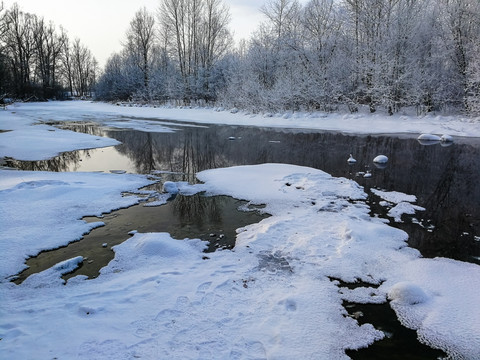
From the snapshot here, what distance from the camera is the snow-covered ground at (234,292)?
279 cm

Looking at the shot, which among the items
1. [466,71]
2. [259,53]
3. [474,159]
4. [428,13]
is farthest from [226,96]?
[474,159]

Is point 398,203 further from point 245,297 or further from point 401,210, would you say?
point 245,297

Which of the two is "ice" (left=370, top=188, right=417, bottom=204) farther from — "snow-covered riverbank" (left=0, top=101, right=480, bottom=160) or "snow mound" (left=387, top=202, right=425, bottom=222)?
"snow-covered riverbank" (left=0, top=101, right=480, bottom=160)

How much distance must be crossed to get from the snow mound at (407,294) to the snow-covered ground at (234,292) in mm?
13

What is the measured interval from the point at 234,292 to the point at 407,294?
1.93 metres

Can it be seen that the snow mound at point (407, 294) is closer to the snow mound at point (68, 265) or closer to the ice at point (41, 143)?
the snow mound at point (68, 265)

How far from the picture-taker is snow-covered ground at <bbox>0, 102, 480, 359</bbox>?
9.14 feet

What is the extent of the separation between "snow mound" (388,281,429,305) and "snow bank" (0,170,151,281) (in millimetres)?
4570

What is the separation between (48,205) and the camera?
6.05m

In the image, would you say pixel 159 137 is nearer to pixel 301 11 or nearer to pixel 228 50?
pixel 301 11

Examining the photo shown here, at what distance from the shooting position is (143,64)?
4650 centimetres

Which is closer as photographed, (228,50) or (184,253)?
(184,253)

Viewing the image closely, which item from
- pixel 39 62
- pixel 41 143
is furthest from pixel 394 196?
pixel 39 62

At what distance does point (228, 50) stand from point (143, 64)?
13621 mm
